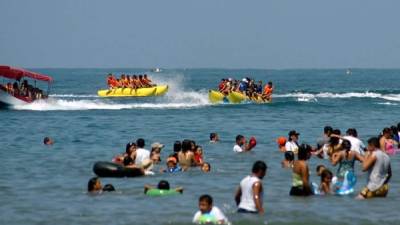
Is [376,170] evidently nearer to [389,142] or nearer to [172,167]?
[172,167]

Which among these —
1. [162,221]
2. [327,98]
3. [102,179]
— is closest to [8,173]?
[102,179]

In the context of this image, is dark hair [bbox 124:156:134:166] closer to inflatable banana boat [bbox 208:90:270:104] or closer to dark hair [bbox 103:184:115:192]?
dark hair [bbox 103:184:115:192]

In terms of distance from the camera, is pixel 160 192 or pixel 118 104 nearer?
pixel 160 192

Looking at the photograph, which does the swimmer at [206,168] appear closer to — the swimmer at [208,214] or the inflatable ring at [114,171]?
the inflatable ring at [114,171]

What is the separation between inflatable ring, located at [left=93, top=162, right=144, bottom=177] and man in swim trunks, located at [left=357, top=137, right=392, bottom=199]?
231 inches

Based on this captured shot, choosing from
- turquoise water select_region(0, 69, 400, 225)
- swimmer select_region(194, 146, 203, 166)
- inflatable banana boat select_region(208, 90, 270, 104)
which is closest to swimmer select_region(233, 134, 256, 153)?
turquoise water select_region(0, 69, 400, 225)

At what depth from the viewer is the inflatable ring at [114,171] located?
21016mm

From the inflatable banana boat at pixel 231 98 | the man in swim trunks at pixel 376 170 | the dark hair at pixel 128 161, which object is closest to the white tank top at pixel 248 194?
the man in swim trunks at pixel 376 170

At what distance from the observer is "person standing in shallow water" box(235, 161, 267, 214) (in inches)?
570

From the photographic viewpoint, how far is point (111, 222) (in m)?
15.8

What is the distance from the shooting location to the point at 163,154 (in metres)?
26.9

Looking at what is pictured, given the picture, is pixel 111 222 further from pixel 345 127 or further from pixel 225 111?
pixel 225 111

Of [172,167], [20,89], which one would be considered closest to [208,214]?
[172,167]

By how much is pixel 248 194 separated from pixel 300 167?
2.46 m
